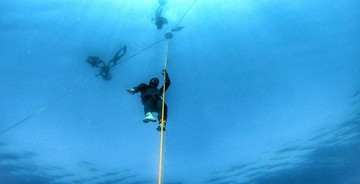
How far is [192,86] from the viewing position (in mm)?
19797

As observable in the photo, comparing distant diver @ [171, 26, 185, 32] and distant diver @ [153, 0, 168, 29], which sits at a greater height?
distant diver @ [171, 26, 185, 32]

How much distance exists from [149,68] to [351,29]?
12526mm

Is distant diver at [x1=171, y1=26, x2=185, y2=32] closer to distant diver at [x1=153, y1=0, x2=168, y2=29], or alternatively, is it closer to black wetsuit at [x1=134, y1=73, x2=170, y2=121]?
distant diver at [x1=153, y1=0, x2=168, y2=29]

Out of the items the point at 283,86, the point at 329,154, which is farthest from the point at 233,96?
the point at 329,154

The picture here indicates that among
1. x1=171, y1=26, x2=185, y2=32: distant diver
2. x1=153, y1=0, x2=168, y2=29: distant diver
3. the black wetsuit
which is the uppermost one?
x1=171, y1=26, x2=185, y2=32: distant diver

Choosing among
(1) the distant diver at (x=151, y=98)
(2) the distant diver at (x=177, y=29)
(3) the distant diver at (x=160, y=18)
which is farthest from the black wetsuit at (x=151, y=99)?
(2) the distant diver at (x=177, y=29)

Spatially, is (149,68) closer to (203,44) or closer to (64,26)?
(203,44)

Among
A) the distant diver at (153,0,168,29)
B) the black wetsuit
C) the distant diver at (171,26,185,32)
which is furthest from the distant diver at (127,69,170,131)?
the distant diver at (171,26,185,32)

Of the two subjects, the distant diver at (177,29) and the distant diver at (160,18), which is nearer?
the distant diver at (160,18)

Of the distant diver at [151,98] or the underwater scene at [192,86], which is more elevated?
the underwater scene at [192,86]

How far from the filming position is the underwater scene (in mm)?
13773

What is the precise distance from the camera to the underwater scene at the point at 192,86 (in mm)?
13773

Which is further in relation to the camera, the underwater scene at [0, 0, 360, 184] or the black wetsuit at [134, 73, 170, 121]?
the underwater scene at [0, 0, 360, 184]

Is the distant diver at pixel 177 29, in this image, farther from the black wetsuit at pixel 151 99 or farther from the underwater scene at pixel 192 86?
the black wetsuit at pixel 151 99
